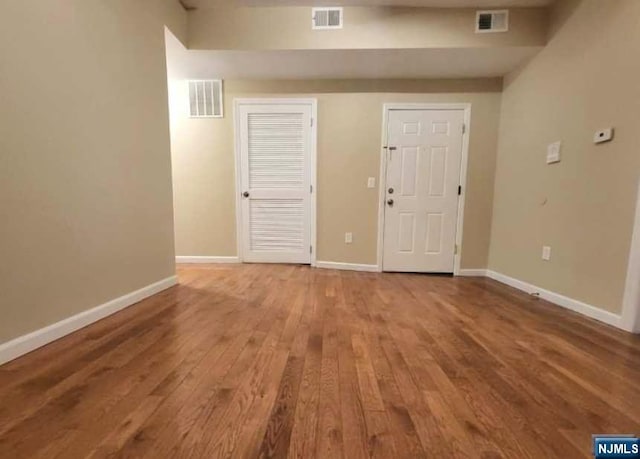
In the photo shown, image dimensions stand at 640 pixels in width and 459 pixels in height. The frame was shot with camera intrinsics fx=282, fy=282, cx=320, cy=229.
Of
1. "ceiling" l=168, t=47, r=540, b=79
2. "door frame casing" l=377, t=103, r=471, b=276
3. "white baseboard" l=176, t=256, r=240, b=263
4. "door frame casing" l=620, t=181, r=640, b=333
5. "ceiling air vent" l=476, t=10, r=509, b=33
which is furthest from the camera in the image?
"white baseboard" l=176, t=256, r=240, b=263

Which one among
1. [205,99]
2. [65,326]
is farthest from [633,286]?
[205,99]

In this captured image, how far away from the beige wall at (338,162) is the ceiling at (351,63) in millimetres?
141

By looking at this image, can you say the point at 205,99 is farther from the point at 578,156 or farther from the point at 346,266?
the point at 578,156

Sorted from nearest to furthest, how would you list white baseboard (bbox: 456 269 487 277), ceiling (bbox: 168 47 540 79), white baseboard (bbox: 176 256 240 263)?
ceiling (bbox: 168 47 540 79), white baseboard (bbox: 456 269 487 277), white baseboard (bbox: 176 256 240 263)

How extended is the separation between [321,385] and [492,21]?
11.1 feet

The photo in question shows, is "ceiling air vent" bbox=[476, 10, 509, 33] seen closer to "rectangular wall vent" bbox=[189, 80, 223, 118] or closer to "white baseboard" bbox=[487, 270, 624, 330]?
"white baseboard" bbox=[487, 270, 624, 330]

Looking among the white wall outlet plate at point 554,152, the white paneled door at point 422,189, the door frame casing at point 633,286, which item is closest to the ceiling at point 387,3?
the white paneled door at point 422,189

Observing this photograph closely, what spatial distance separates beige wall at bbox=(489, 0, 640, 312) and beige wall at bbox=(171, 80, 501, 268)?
0.31m

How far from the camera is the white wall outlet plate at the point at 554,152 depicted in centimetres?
247

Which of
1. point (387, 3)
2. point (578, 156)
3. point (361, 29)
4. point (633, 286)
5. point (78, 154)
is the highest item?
point (387, 3)

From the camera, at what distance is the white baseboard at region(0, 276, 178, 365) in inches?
55.6

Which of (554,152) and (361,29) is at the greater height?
(361,29)

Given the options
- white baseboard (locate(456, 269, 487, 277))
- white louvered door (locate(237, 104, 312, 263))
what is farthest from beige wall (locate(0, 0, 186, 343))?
white baseboard (locate(456, 269, 487, 277))

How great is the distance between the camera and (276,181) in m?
3.66
